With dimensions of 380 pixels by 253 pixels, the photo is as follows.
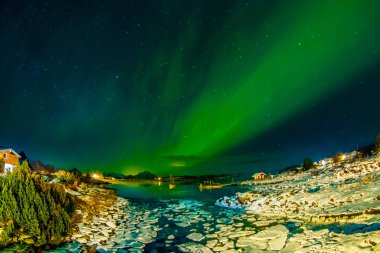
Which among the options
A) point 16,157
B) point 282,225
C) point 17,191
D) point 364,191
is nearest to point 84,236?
point 17,191

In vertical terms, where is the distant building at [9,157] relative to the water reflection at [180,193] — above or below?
above

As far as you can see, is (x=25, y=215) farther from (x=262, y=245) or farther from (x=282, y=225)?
(x=282, y=225)

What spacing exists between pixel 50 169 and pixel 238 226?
86707 mm

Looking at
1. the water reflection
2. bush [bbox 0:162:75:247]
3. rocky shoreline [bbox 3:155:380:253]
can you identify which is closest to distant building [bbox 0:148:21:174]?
the water reflection

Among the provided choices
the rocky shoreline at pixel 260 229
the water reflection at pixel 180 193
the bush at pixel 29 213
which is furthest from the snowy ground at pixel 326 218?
the water reflection at pixel 180 193

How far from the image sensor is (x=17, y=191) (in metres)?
10.8

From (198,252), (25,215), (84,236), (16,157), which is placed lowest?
(198,252)

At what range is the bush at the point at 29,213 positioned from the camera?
9922mm

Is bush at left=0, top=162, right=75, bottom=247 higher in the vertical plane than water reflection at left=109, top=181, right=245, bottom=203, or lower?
lower

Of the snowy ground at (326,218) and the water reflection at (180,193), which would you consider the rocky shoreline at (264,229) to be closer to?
the snowy ground at (326,218)

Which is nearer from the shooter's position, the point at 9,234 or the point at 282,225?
the point at 9,234

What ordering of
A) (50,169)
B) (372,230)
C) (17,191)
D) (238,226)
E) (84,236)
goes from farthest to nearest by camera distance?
(50,169), (238,226), (84,236), (17,191), (372,230)

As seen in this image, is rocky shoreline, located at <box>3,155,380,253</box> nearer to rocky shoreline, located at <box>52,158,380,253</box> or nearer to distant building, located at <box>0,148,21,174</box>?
rocky shoreline, located at <box>52,158,380,253</box>

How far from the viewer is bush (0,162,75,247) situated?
32.6ft
